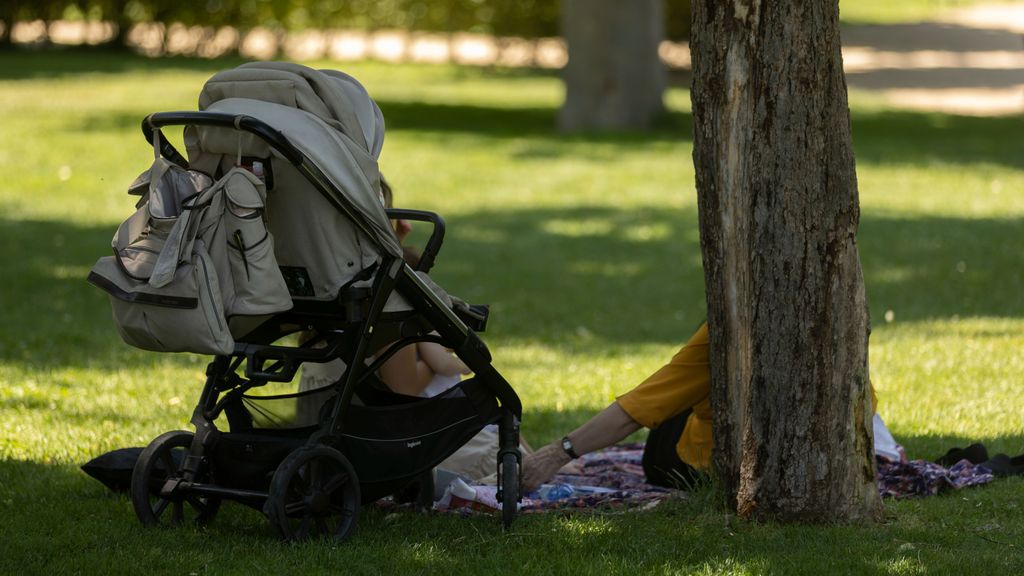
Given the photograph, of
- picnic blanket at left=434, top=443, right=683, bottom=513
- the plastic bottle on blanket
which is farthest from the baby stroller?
the plastic bottle on blanket

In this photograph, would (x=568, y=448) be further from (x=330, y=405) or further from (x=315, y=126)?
(x=315, y=126)

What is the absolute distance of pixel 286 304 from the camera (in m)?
4.38

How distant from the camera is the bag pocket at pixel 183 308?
14.1ft

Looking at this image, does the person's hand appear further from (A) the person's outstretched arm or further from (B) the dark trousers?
(B) the dark trousers

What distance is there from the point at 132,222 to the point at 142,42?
25.5 m

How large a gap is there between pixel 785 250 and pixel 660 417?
0.88m

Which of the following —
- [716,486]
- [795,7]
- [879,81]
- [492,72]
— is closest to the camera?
[795,7]

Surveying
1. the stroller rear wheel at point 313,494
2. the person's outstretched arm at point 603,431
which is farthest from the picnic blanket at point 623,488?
the stroller rear wheel at point 313,494

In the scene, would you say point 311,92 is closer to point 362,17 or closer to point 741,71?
point 741,71

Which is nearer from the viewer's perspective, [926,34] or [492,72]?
[492,72]

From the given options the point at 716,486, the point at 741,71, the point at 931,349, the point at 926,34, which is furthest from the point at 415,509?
the point at 926,34

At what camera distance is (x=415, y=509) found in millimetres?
5250

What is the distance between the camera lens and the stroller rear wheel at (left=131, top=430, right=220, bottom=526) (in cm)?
475

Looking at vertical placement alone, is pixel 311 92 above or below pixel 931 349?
above
